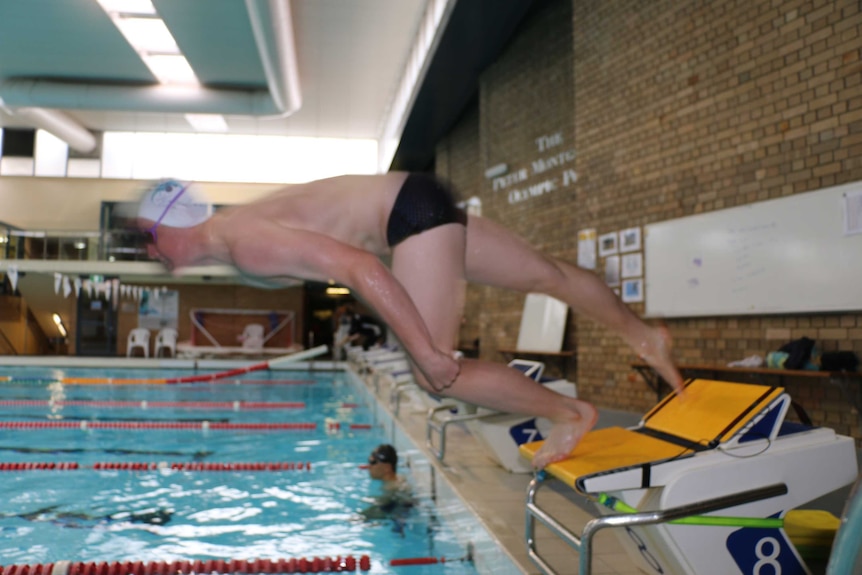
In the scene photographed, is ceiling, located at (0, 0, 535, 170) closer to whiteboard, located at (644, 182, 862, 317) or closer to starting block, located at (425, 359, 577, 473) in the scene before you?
whiteboard, located at (644, 182, 862, 317)

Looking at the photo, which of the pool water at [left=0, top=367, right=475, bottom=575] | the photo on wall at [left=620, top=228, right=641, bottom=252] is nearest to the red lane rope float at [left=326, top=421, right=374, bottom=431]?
the pool water at [left=0, top=367, right=475, bottom=575]

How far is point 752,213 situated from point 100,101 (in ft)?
41.6

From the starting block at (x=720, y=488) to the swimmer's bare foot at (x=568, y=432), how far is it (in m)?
0.04

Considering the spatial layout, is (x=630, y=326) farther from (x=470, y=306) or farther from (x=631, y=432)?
(x=470, y=306)

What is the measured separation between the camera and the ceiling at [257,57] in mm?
10352

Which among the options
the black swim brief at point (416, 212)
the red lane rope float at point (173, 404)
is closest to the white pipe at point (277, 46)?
the red lane rope float at point (173, 404)

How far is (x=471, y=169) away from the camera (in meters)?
13.6

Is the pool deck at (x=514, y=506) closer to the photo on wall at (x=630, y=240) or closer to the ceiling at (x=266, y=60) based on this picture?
the photo on wall at (x=630, y=240)

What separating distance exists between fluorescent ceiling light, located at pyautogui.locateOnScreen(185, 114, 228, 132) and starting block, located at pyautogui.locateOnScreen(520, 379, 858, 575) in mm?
17447

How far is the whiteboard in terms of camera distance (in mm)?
4602

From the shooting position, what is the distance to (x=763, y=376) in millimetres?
5348

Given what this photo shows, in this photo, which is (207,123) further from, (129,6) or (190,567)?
(190,567)

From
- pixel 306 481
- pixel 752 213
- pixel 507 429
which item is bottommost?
pixel 306 481

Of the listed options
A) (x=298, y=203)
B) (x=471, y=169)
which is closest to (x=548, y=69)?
(x=471, y=169)
